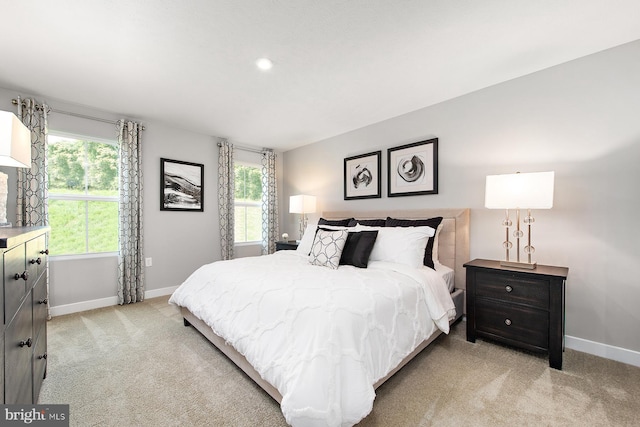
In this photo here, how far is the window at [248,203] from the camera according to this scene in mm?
4742

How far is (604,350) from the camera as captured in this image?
7.06ft

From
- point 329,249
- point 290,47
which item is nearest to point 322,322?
point 329,249

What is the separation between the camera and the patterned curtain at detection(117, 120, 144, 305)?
345cm

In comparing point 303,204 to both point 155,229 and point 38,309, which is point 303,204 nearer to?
point 155,229

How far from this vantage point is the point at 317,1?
1.67 meters

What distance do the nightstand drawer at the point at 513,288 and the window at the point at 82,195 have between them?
166 inches

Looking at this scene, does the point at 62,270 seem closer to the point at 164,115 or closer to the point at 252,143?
the point at 164,115

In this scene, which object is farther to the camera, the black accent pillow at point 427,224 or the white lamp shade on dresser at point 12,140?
the black accent pillow at point 427,224

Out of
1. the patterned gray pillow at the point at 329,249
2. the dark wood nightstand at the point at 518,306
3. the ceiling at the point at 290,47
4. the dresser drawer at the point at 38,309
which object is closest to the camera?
the dresser drawer at the point at 38,309

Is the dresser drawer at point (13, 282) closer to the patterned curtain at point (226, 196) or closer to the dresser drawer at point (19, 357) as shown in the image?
the dresser drawer at point (19, 357)

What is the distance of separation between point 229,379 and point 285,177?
3836 mm

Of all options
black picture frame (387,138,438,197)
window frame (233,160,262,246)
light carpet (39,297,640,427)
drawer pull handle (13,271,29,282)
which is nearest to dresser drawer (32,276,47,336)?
drawer pull handle (13,271,29,282)

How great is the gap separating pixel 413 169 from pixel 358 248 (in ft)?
4.45

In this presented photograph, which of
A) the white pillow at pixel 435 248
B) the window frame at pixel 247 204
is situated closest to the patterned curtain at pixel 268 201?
the window frame at pixel 247 204
